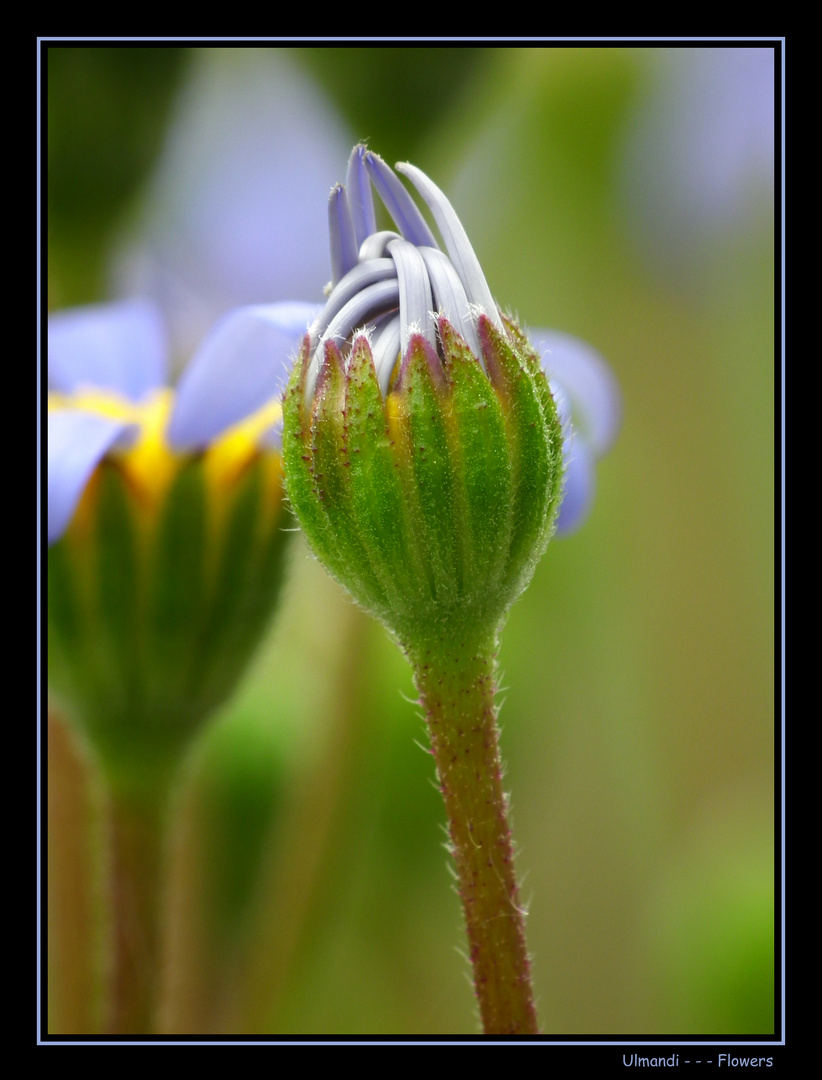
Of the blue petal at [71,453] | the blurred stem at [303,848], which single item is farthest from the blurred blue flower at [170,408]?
the blurred stem at [303,848]

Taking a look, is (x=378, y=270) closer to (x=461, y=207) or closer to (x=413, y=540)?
(x=413, y=540)

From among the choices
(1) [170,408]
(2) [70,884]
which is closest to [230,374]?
(1) [170,408]

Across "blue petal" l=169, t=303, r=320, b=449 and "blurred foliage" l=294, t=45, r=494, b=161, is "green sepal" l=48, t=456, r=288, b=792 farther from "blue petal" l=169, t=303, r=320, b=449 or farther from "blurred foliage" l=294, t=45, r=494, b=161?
"blurred foliage" l=294, t=45, r=494, b=161

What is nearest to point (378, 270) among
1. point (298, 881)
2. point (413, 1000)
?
point (298, 881)

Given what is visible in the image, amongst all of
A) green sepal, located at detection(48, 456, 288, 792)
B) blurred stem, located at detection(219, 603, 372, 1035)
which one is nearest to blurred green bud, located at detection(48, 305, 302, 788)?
green sepal, located at detection(48, 456, 288, 792)

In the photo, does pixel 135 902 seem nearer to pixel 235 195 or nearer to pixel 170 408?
pixel 170 408

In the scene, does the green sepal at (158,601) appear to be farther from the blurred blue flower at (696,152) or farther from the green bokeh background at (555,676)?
the blurred blue flower at (696,152)
